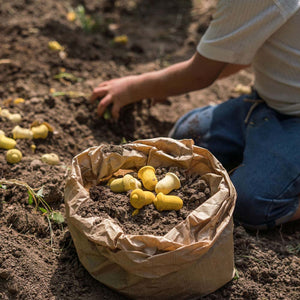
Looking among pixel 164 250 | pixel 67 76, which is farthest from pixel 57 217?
pixel 67 76

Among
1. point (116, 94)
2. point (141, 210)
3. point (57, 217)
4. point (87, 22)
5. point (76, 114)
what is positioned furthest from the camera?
point (87, 22)

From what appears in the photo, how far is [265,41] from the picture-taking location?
2062 millimetres

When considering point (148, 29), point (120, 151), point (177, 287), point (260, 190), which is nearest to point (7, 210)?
point (120, 151)

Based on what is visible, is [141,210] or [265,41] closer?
[141,210]

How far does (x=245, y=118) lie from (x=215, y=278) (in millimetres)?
1159

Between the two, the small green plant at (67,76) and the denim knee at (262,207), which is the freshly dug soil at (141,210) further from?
the small green plant at (67,76)

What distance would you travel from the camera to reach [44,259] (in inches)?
66.9

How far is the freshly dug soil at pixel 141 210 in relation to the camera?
1538 millimetres

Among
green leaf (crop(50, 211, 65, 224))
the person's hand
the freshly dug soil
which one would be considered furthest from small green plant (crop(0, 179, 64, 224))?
the person's hand

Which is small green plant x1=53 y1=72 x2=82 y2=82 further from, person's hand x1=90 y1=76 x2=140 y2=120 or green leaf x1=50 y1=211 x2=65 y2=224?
green leaf x1=50 y1=211 x2=65 y2=224

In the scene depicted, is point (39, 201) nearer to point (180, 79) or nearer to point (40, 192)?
point (40, 192)

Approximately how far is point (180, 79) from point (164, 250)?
117 centimetres

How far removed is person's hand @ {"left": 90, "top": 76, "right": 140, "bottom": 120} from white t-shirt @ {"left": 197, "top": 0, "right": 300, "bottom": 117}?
554 millimetres

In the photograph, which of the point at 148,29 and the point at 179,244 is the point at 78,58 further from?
the point at 179,244
